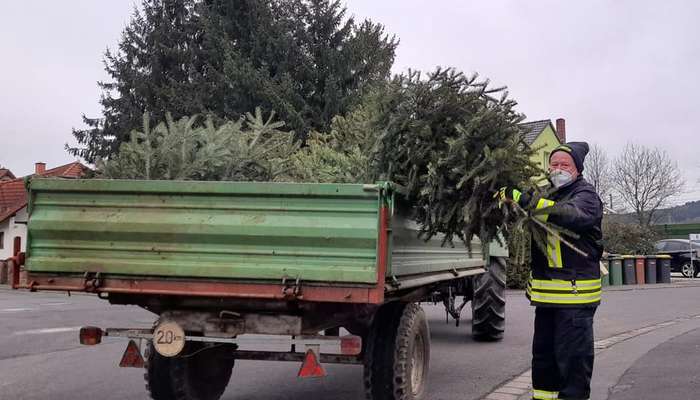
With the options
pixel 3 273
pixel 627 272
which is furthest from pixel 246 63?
pixel 627 272

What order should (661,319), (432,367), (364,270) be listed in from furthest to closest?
(661,319), (432,367), (364,270)

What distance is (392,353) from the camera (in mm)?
4875

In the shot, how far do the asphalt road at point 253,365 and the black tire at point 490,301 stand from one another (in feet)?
0.66

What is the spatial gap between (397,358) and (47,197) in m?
2.68

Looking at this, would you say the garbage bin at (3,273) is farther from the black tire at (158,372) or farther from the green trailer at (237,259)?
the green trailer at (237,259)

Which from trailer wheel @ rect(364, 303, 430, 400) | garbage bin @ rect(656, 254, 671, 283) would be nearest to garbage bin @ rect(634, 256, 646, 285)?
garbage bin @ rect(656, 254, 671, 283)

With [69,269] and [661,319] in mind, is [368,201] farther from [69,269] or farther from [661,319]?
[661,319]

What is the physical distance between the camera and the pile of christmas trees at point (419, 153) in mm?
4605

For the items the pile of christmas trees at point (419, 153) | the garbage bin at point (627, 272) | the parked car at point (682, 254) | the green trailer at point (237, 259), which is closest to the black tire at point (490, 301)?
the pile of christmas trees at point (419, 153)

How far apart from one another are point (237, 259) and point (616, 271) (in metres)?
21.3

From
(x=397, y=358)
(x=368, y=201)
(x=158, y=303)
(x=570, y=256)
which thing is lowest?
(x=397, y=358)

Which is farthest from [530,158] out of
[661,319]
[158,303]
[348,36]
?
[348,36]

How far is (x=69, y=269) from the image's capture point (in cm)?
452

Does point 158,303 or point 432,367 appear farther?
point 432,367
